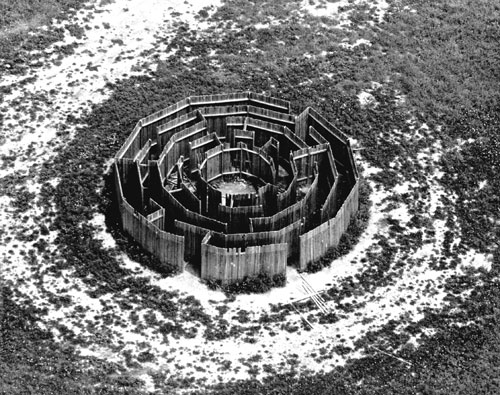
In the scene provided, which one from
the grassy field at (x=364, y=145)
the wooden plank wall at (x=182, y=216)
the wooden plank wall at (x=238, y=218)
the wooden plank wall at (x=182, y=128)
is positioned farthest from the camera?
the wooden plank wall at (x=182, y=128)

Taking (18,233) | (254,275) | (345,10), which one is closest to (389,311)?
(254,275)

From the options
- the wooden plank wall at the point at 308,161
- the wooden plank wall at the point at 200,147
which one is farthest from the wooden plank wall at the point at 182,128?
the wooden plank wall at the point at 308,161

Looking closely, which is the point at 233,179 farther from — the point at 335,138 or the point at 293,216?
the point at 293,216

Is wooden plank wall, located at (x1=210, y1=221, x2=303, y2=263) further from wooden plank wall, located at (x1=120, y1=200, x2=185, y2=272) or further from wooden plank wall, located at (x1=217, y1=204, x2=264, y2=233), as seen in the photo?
wooden plank wall, located at (x1=120, y1=200, x2=185, y2=272)

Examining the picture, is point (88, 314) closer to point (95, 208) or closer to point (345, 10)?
point (95, 208)

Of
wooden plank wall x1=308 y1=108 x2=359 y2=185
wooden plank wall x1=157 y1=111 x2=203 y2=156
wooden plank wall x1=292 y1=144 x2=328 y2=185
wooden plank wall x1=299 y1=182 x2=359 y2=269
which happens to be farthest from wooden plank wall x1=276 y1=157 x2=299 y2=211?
wooden plank wall x1=157 y1=111 x2=203 y2=156

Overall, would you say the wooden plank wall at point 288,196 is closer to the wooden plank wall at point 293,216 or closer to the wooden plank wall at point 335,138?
the wooden plank wall at point 293,216

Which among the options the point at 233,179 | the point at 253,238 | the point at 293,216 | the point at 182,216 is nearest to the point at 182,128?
the point at 233,179
